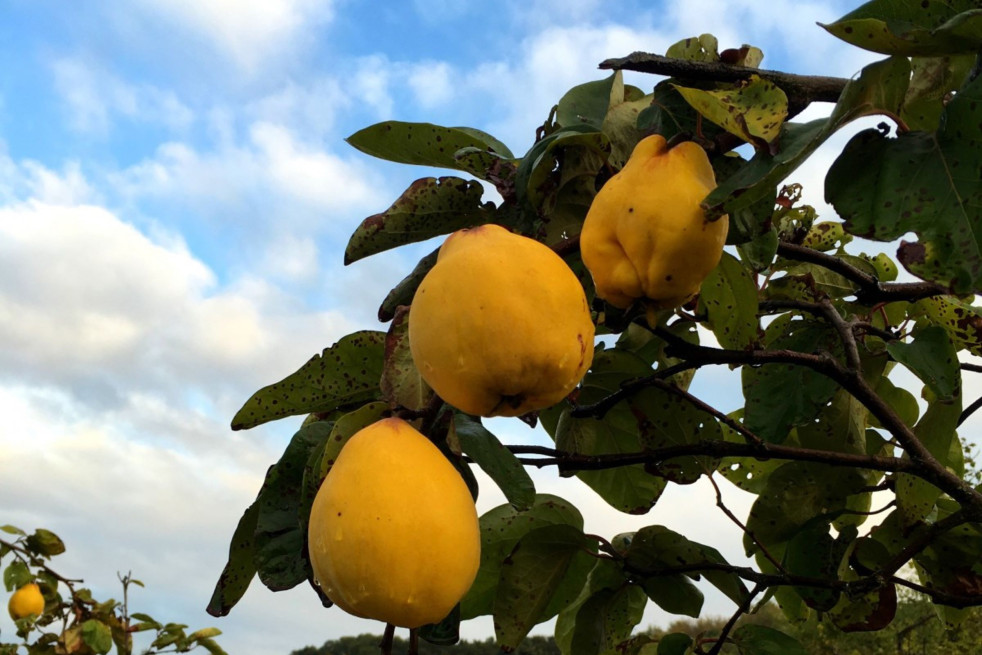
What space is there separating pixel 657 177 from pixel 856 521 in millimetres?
1088

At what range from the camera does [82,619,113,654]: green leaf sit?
A: 3539mm

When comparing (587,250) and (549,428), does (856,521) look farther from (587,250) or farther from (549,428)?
(587,250)

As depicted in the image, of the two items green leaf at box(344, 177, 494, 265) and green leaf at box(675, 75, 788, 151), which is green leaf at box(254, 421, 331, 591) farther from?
green leaf at box(675, 75, 788, 151)

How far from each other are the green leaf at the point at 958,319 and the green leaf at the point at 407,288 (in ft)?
3.14

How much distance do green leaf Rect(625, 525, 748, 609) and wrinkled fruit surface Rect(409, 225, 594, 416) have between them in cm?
70

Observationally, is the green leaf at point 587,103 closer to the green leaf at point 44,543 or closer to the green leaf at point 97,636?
the green leaf at point 97,636

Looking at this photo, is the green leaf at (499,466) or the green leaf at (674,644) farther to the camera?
the green leaf at (674,644)

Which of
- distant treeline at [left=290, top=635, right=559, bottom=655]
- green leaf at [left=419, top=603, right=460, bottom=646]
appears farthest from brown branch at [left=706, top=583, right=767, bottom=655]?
distant treeline at [left=290, top=635, right=559, bottom=655]

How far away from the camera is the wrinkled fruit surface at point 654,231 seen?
727 mm

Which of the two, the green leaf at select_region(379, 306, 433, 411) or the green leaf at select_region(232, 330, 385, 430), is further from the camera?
the green leaf at select_region(232, 330, 385, 430)

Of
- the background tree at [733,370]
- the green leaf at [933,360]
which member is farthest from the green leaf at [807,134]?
the green leaf at [933,360]

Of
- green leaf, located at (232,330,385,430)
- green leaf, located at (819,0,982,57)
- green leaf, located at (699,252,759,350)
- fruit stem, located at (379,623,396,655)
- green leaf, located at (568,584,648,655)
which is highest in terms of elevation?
green leaf, located at (819,0,982,57)

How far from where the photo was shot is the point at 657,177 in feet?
2.45

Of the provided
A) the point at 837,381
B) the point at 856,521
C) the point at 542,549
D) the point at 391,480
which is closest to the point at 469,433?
the point at 391,480
